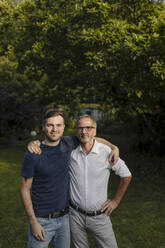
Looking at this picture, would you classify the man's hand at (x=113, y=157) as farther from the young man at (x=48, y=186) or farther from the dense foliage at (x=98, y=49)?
the dense foliage at (x=98, y=49)

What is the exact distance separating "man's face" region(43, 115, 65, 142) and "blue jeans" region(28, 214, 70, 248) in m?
0.99

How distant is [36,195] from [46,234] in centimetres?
48

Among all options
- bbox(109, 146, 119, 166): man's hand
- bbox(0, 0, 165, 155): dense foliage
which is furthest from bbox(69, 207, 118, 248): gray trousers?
bbox(0, 0, 165, 155): dense foliage

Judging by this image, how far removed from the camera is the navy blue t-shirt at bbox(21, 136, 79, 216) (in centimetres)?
297

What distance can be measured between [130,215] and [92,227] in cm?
449

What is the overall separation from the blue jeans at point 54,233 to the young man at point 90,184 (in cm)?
16

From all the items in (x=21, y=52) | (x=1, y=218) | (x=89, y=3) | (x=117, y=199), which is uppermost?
(x=89, y=3)

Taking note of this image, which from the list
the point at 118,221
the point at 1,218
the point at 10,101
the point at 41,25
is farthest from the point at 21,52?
the point at 118,221

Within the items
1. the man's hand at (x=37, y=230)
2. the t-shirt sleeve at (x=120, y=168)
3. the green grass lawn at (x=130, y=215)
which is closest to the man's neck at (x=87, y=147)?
the t-shirt sleeve at (x=120, y=168)

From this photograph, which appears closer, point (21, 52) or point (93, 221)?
point (93, 221)

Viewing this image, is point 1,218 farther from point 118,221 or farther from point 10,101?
point 10,101

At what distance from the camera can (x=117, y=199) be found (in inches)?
137

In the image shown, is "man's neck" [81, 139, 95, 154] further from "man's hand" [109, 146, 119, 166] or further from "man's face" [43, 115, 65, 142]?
"man's face" [43, 115, 65, 142]

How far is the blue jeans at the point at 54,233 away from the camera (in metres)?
3.10
